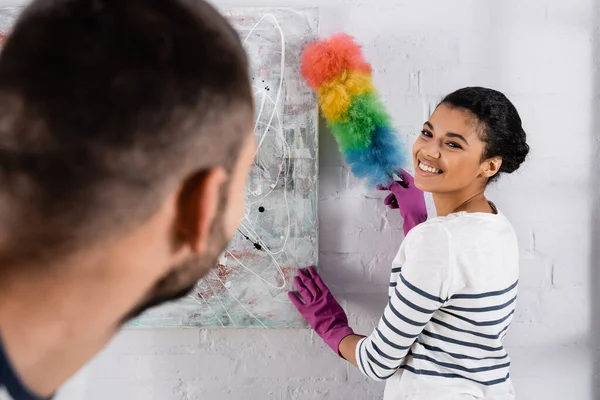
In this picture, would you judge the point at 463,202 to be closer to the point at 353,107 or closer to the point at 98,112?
the point at 353,107

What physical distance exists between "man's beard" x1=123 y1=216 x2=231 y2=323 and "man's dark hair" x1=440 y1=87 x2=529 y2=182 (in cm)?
69

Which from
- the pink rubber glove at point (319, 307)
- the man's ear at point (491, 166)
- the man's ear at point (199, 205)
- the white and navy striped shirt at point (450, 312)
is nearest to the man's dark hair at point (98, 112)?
the man's ear at point (199, 205)

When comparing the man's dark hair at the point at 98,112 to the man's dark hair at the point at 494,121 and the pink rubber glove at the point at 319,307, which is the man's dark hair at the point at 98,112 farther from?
the pink rubber glove at the point at 319,307

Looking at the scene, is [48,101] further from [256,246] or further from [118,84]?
[256,246]

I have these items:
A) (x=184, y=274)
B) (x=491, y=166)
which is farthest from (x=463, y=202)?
(x=184, y=274)

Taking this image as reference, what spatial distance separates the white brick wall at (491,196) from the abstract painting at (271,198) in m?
0.05

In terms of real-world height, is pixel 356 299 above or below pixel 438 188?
below

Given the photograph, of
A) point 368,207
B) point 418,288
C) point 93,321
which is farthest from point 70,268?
point 368,207

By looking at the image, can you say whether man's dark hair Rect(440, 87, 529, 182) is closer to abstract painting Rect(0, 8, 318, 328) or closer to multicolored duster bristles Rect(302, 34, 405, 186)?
multicolored duster bristles Rect(302, 34, 405, 186)

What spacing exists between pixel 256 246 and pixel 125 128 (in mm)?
908

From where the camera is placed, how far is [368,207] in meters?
1.31

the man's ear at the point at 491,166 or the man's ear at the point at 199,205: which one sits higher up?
the man's ear at the point at 199,205

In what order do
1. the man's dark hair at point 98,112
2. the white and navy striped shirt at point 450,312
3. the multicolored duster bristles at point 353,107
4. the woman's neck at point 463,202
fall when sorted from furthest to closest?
the multicolored duster bristles at point 353,107 < the woman's neck at point 463,202 < the white and navy striped shirt at point 450,312 < the man's dark hair at point 98,112

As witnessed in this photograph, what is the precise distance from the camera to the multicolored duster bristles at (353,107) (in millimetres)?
1192
